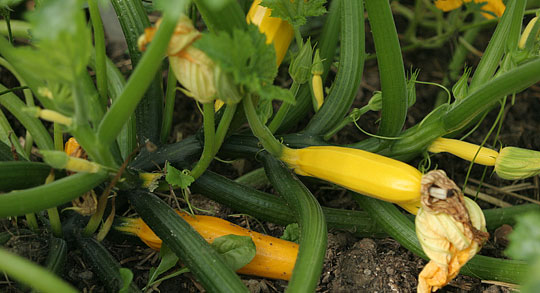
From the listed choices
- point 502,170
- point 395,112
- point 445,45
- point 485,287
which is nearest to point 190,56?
point 395,112

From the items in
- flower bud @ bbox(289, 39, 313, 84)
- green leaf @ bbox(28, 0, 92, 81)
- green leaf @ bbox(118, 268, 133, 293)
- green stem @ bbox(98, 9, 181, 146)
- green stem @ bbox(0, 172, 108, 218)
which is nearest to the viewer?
green leaf @ bbox(28, 0, 92, 81)

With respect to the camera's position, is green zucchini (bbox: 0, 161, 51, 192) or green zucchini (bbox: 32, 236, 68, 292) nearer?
green zucchini (bbox: 0, 161, 51, 192)

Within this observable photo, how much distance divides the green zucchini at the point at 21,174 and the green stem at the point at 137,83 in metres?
0.30

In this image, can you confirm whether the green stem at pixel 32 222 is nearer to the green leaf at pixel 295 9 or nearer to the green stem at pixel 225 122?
the green stem at pixel 225 122

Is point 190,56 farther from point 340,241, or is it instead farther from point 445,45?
point 445,45

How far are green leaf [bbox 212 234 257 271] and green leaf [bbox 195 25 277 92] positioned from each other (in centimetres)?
56

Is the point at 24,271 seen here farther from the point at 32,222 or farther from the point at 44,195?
the point at 32,222

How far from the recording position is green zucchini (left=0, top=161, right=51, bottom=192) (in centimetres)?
133

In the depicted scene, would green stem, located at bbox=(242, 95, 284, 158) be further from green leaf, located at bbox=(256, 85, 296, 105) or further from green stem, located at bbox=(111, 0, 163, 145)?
green stem, located at bbox=(111, 0, 163, 145)

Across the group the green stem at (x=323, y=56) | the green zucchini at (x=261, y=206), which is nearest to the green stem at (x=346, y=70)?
the green stem at (x=323, y=56)

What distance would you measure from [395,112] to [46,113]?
92 centimetres

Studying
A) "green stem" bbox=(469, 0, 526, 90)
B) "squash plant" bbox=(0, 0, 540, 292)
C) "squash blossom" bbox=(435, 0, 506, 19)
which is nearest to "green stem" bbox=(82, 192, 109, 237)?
"squash plant" bbox=(0, 0, 540, 292)

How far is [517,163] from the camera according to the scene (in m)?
1.47

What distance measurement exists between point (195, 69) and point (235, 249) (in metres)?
0.61
